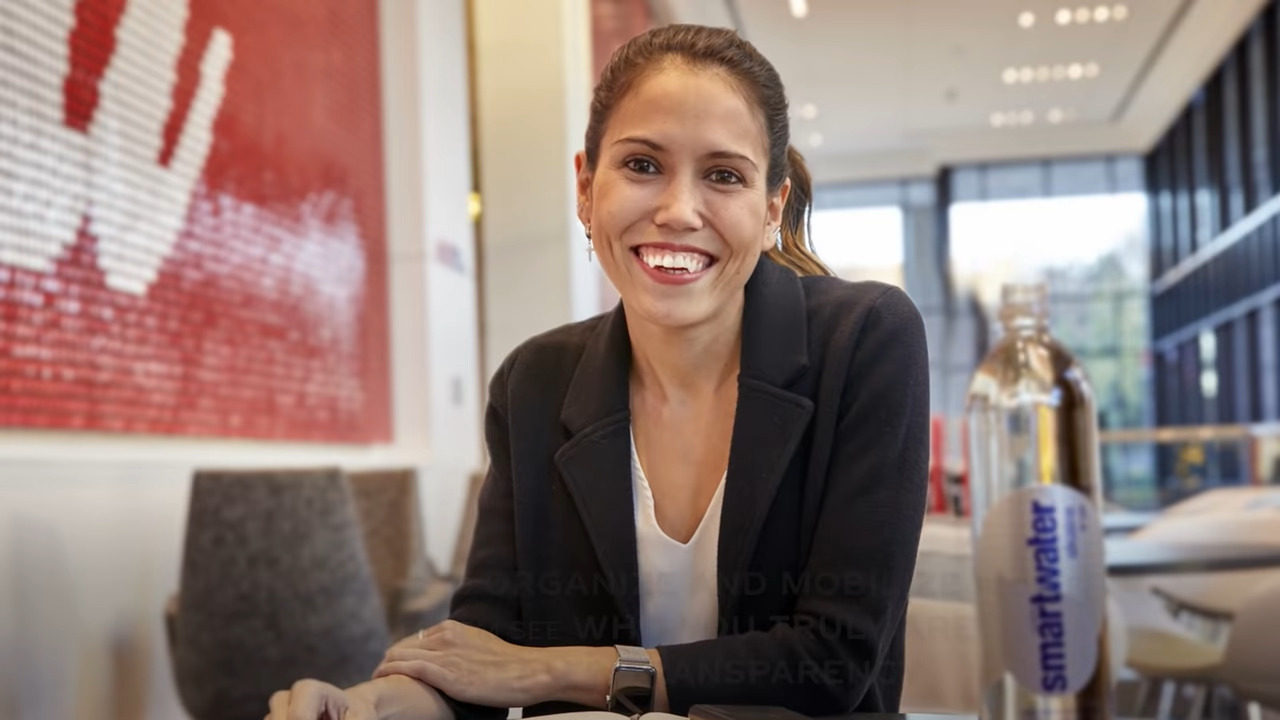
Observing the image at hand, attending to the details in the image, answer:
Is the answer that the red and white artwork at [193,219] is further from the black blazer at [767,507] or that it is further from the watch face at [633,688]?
the watch face at [633,688]

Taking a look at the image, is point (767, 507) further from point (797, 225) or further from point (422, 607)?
point (422, 607)

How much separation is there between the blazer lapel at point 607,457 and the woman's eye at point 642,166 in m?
0.19

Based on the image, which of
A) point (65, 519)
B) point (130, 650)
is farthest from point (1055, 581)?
point (130, 650)

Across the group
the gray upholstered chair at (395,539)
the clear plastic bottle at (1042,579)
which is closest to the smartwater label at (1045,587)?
the clear plastic bottle at (1042,579)

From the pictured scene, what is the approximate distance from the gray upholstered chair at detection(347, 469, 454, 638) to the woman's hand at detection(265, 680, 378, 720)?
6.97 ft

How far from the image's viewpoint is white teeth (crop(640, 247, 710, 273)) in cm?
104

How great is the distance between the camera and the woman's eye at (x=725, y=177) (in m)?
1.02

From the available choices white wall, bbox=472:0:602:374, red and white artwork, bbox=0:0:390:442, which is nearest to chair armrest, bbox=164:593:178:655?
red and white artwork, bbox=0:0:390:442

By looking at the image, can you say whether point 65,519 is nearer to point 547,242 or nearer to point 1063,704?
point 547,242

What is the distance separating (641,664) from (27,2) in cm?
227

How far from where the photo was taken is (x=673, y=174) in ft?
3.34

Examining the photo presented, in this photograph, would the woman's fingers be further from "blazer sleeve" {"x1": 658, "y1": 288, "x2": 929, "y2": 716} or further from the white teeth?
the white teeth

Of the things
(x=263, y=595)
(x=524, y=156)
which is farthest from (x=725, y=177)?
(x=263, y=595)

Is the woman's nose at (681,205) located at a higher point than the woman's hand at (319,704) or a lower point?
higher
